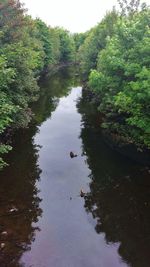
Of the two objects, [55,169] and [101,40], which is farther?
[101,40]

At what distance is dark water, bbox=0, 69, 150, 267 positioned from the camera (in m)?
20.0

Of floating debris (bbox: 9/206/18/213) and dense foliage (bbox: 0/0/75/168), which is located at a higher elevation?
dense foliage (bbox: 0/0/75/168)

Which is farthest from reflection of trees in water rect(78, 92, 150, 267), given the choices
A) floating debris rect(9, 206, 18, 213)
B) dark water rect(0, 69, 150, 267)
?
floating debris rect(9, 206, 18, 213)

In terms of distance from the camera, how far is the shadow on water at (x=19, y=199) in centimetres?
2031

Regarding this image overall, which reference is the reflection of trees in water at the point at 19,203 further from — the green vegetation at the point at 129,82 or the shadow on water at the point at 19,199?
the green vegetation at the point at 129,82

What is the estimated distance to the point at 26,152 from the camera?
3578 centimetres

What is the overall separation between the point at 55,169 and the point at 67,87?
48752 millimetres

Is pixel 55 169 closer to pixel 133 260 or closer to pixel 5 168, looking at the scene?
pixel 5 168

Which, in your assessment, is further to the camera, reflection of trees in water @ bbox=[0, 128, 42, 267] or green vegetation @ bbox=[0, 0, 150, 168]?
green vegetation @ bbox=[0, 0, 150, 168]

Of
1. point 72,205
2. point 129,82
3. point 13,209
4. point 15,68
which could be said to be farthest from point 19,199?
point 129,82

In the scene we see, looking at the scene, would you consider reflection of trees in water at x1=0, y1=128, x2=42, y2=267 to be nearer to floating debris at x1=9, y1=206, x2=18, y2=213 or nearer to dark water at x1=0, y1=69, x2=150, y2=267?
dark water at x1=0, y1=69, x2=150, y2=267

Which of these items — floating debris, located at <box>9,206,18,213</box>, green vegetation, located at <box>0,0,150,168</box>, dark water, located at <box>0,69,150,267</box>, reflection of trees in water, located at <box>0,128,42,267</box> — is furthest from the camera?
green vegetation, located at <box>0,0,150,168</box>

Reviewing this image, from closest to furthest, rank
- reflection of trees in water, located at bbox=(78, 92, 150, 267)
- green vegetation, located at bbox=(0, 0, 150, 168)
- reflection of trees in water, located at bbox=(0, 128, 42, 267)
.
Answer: reflection of trees in water, located at bbox=(0, 128, 42, 267), reflection of trees in water, located at bbox=(78, 92, 150, 267), green vegetation, located at bbox=(0, 0, 150, 168)

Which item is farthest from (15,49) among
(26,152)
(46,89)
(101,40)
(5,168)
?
(46,89)
